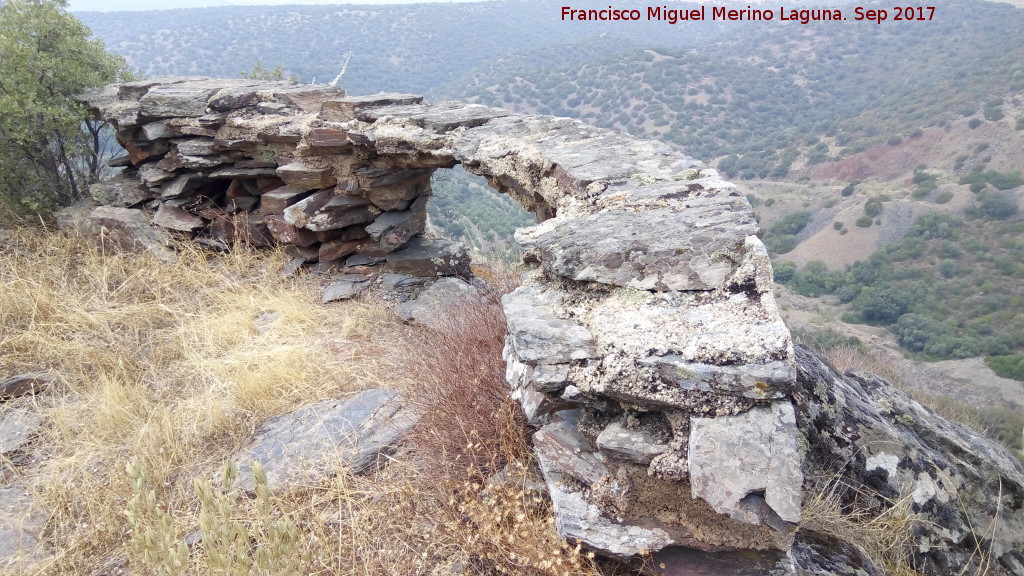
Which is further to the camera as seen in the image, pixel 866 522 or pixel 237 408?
pixel 237 408

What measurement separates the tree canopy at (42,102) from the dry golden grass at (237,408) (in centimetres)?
113

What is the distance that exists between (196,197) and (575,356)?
5237mm

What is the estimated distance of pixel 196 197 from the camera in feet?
19.9

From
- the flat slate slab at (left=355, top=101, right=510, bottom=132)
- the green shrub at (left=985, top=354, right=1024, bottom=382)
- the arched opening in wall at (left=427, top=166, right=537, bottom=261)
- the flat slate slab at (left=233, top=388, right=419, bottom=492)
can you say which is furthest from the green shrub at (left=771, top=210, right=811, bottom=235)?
the flat slate slab at (left=233, top=388, right=419, bottom=492)

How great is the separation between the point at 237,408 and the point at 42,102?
4.74 metres

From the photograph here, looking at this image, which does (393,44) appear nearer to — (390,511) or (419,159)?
(419,159)

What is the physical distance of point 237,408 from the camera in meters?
3.47

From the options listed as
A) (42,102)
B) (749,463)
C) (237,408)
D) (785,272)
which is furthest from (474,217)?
(785,272)

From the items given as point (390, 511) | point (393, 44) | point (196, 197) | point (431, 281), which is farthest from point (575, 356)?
point (393, 44)

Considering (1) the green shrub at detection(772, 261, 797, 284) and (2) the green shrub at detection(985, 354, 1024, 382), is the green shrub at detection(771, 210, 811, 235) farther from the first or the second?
(2) the green shrub at detection(985, 354, 1024, 382)

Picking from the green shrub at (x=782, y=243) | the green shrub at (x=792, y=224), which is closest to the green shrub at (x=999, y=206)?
the green shrub at (x=792, y=224)

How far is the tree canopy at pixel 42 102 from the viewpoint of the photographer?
19.2 ft

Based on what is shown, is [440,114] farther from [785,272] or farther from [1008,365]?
[785,272]

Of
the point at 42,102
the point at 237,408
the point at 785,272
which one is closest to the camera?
the point at 237,408
